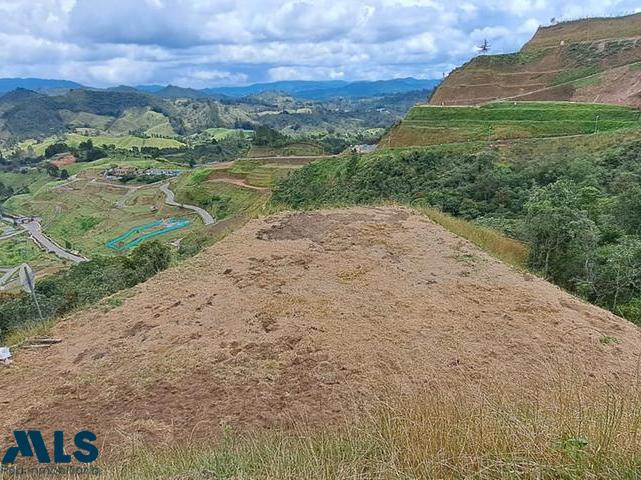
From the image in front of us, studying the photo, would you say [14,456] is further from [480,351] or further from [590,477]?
[480,351]

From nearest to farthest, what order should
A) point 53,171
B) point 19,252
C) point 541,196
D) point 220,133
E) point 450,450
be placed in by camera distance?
point 450,450
point 541,196
point 19,252
point 53,171
point 220,133

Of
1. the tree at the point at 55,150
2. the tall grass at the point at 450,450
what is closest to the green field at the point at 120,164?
the tree at the point at 55,150

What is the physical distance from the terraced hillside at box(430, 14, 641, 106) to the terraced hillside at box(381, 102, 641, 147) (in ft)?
17.3

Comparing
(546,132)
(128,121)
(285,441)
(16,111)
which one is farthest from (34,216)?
(16,111)

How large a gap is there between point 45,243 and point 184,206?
49.0 ft

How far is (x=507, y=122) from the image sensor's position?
32.6 metres

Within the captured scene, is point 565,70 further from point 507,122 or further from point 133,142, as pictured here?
point 133,142

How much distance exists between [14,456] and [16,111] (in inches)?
7282

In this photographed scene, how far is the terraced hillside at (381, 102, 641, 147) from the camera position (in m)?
29.5

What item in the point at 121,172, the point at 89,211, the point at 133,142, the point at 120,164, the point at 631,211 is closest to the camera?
the point at 631,211

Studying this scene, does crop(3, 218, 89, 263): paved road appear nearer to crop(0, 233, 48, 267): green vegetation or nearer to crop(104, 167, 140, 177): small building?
crop(0, 233, 48, 267): green vegetation

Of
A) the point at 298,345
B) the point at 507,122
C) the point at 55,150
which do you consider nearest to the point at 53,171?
the point at 55,150

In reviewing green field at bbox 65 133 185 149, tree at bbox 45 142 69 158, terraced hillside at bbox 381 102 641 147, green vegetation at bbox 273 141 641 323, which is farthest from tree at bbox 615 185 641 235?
tree at bbox 45 142 69 158

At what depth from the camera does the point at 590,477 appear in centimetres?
202
